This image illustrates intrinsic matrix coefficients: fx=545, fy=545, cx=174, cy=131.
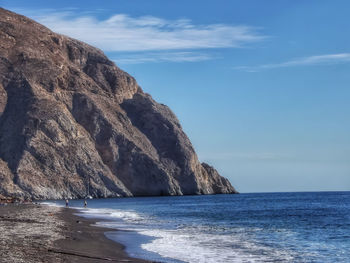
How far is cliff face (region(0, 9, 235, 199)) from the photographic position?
110875 millimetres

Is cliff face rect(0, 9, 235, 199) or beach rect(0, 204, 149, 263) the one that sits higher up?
cliff face rect(0, 9, 235, 199)

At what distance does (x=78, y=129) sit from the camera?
404ft

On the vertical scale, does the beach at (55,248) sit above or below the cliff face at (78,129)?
below

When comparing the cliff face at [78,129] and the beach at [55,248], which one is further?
the cliff face at [78,129]

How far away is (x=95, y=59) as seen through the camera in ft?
523

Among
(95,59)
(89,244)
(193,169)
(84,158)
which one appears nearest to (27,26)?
(95,59)

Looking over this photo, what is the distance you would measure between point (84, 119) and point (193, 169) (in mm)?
31834

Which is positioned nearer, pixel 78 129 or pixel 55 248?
pixel 55 248

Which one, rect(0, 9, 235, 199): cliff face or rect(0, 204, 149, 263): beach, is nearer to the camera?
rect(0, 204, 149, 263): beach

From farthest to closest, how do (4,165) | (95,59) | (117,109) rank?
(95,59) → (117,109) → (4,165)

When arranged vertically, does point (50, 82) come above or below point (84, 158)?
above

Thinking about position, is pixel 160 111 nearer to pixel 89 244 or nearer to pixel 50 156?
pixel 50 156

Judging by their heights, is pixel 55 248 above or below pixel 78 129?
below

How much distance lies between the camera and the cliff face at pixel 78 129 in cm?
11088
